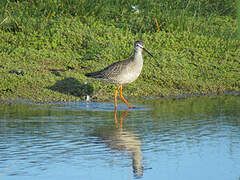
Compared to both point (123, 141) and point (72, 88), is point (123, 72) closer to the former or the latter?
point (72, 88)

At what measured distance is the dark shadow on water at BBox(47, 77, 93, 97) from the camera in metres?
11.7

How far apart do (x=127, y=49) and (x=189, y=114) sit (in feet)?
16.2

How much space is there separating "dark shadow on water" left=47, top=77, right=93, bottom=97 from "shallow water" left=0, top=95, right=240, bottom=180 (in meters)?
0.84

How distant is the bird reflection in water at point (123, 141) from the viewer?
20.4 ft

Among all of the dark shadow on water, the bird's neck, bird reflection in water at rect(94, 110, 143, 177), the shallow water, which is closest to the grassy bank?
the dark shadow on water

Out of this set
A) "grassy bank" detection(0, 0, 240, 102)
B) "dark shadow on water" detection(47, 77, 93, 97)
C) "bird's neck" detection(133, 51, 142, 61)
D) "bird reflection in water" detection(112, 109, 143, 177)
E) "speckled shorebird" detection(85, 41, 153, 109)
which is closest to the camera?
"bird reflection in water" detection(112, 109, 143, 177)

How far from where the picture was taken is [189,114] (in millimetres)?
9703

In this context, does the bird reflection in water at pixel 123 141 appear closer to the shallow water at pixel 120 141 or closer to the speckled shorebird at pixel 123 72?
the shallow water at pixel 120 141

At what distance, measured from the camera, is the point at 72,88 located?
466 inches

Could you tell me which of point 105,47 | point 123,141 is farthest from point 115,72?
point 123,141

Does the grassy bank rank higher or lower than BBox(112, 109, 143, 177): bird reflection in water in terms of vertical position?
higher

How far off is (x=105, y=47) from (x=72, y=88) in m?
2.77

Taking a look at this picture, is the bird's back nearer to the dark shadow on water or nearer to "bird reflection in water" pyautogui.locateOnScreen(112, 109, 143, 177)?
the dark shadow on water

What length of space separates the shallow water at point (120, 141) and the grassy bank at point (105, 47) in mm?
1231
